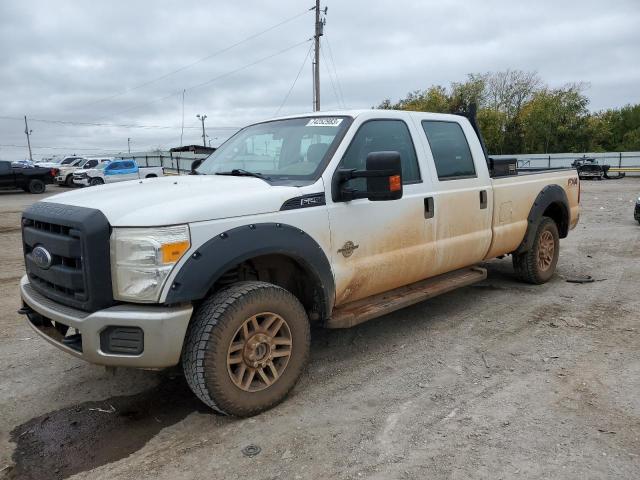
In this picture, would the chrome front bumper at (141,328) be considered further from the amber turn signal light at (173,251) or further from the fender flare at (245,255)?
the amber turn signal light at (173,251)

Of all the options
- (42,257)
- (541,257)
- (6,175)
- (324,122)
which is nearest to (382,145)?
(324,122)

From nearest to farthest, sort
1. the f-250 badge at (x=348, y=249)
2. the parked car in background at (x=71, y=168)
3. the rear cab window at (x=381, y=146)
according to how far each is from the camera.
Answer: the f-250 badge at (x=348, y=249) → the rear cab window at (x=381, y=146) → the parked car in background at (x=71, y=168)

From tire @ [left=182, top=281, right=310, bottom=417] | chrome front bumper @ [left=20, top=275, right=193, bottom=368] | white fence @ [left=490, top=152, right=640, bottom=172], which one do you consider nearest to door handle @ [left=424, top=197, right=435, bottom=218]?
tire @ [left=182, top=281, right=310, bottom=417]

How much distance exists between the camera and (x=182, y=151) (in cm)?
4022

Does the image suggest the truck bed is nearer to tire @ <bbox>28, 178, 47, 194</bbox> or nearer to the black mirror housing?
the black mirror housing

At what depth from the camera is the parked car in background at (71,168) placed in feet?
100

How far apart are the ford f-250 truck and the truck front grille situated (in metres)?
0.01

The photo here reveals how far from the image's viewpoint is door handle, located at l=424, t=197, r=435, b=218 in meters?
4.38

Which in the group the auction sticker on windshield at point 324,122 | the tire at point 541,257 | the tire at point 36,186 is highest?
the auction sticker on windshield at point 324,122

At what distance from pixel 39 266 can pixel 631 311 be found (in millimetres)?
5206

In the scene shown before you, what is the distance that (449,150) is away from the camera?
4832 millimetres

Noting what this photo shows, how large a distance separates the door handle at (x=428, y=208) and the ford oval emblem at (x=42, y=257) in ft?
9.14

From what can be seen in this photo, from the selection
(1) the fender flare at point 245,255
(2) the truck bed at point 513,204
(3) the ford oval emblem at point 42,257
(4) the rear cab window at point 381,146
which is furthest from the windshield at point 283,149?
(2) the truck bed at point 513,204

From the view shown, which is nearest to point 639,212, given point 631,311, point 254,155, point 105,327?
point 631,311
